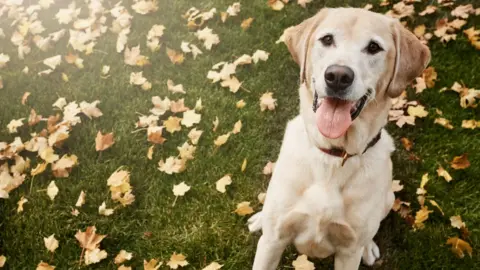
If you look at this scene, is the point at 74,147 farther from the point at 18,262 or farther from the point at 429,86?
the point at 429,86

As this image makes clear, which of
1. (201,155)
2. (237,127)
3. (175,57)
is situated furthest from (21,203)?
(175,57)

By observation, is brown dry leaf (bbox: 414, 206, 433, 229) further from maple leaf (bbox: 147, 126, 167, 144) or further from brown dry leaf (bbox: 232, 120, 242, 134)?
maple leaf (bbox: 147, 126, 167, 144)

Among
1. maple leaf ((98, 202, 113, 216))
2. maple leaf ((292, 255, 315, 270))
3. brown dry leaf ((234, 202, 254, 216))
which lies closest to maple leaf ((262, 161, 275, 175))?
brown dry leaf ((234, 202, 254, 216))

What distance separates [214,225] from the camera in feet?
12.5

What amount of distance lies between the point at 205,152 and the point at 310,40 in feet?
5.54

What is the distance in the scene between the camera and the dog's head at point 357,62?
8.78ft

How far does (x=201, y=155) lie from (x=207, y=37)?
152 cm

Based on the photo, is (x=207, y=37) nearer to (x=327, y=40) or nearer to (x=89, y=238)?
(x=89, y=238)

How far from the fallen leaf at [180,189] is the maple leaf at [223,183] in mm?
226

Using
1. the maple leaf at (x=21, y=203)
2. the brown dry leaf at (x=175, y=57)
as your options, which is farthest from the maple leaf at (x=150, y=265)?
the brown dry leaf at (x=175, y=57)

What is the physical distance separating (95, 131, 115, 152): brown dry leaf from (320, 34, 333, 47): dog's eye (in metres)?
2.15

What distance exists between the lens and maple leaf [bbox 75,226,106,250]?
3.66 meters

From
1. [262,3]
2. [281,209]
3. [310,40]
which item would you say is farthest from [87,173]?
[262,3]

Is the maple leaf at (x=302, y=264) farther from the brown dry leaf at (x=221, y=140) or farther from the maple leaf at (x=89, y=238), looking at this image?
the maple leaf at (x=89, y=238)
